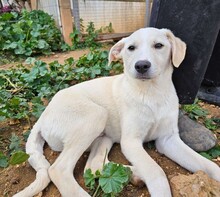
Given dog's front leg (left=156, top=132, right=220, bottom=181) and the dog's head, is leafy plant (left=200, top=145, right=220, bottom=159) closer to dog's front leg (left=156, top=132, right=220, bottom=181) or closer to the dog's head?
dog's front leg (left=156, top=132, right=220, bottom=181)

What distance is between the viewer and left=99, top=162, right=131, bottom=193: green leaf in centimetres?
158

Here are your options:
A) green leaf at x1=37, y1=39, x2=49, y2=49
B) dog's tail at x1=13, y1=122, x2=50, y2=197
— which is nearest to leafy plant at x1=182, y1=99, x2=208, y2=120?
dog's tail at x1=13, y1=122, x2=50, y2=197

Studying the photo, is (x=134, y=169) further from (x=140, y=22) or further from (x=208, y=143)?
(x=140, y=22)

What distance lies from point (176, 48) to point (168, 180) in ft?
3.45

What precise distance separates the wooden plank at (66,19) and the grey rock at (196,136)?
417 cm

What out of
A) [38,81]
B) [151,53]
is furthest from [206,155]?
[38,81]

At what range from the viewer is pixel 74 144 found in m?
1.95

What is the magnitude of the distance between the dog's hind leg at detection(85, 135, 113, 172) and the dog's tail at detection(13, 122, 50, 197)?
355 millimetres

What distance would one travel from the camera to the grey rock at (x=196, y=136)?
220 cm

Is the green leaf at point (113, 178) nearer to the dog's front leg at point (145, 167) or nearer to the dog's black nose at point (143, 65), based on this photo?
the dog's front leg at point (145, 167)

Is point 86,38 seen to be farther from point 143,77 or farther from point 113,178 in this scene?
point 113,178

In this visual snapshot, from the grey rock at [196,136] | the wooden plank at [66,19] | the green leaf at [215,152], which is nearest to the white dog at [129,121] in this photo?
the grey rock at [196,136]

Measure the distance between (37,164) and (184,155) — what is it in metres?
1.18

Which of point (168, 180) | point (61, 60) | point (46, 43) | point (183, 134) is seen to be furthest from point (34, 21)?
point (168, 180)
